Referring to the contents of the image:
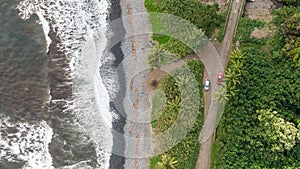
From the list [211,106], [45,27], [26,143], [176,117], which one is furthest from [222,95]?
[45,27]

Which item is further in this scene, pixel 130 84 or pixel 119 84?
pixel 119 84

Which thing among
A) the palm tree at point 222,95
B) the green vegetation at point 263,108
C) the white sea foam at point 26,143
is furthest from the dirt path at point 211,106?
the white sea foam at point 26,143

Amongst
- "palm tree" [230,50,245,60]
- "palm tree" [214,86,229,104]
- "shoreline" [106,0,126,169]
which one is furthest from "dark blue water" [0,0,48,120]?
"palm tree" [230,50,245,60]

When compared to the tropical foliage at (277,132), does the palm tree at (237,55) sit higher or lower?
higher

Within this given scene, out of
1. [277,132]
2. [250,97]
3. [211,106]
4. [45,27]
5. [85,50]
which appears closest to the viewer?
[277,132]

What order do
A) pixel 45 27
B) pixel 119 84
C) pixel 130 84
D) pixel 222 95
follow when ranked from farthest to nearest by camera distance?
pixel 45 27 → pixel 119 84 → pixel 130 84 → pixel 222 95

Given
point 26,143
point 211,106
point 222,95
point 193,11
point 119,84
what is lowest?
point 26,143

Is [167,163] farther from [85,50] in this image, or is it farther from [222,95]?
[85,50]

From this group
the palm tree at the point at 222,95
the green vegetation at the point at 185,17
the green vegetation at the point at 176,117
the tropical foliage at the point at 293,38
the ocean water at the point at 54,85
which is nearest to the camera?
the green vegetation at the point at 176,117

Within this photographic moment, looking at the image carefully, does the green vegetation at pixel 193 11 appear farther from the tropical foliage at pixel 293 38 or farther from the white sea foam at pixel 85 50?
the tropical foliage at pixel 293 38
